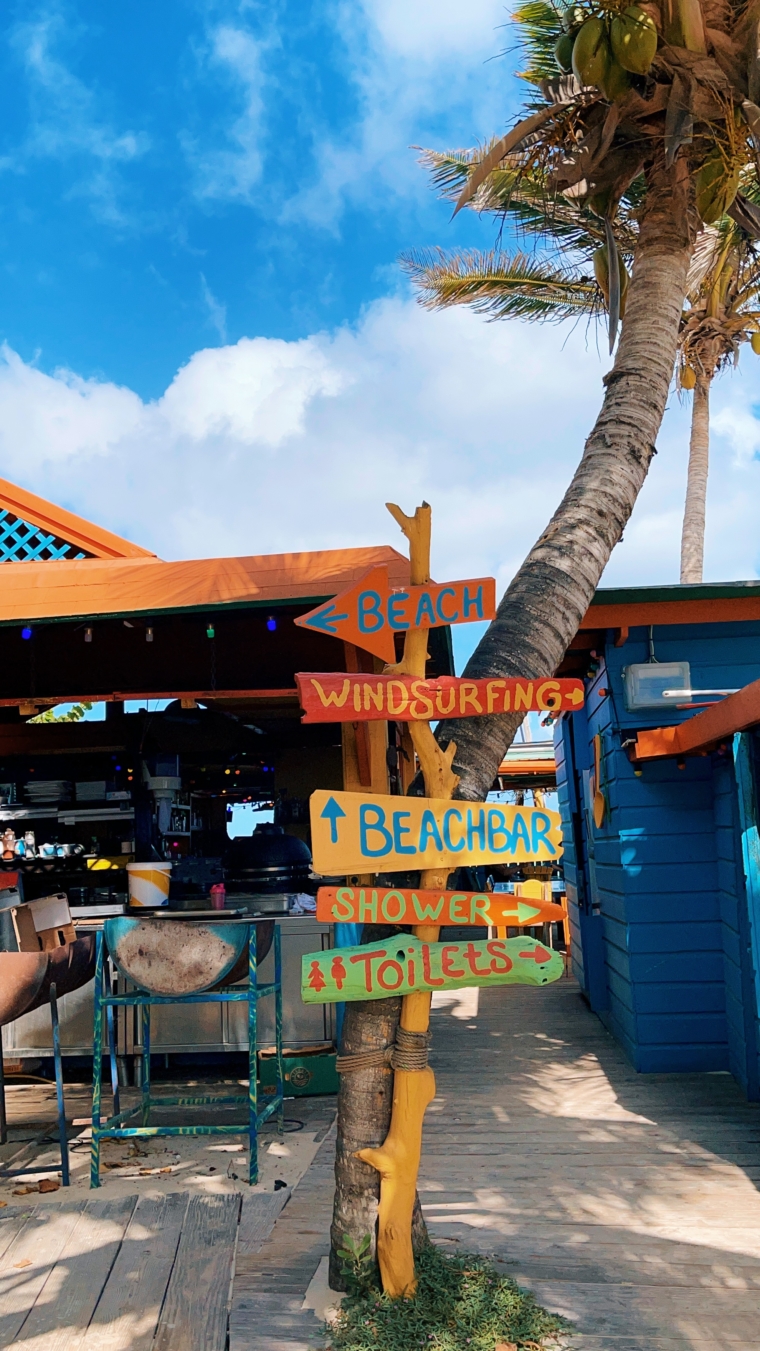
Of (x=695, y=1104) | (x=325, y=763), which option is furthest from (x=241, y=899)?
(x=325, y=763)

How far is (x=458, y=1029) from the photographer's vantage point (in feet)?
24.7

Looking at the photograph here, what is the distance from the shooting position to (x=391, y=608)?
122 inches

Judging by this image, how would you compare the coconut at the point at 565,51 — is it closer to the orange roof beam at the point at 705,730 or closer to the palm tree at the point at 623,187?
the palm tree at the point at 623,187

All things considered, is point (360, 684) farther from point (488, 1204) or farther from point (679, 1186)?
point (679, 1186)

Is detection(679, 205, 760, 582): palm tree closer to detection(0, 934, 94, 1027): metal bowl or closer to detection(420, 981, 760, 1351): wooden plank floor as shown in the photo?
detection(420, 981, 760, 1351): wooden plank floor

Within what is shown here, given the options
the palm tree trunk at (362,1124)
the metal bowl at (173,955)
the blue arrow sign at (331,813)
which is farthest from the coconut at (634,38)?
the metal bowl at (173,955)

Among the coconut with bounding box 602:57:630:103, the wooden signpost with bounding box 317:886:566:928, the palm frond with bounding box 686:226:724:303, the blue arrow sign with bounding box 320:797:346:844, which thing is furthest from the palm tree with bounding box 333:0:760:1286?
the palm frond with bounding box 686:226:724:303

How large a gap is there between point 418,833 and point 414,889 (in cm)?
18

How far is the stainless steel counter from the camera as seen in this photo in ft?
18.6

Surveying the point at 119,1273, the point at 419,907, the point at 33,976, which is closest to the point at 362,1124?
the point at 419,907

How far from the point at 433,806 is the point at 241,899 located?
3.61 metres

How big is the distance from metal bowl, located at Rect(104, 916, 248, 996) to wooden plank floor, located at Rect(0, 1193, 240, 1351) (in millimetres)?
825

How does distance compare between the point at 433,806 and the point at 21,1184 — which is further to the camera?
the point at 21,1184

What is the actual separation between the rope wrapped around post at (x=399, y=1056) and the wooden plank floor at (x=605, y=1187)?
835mm
